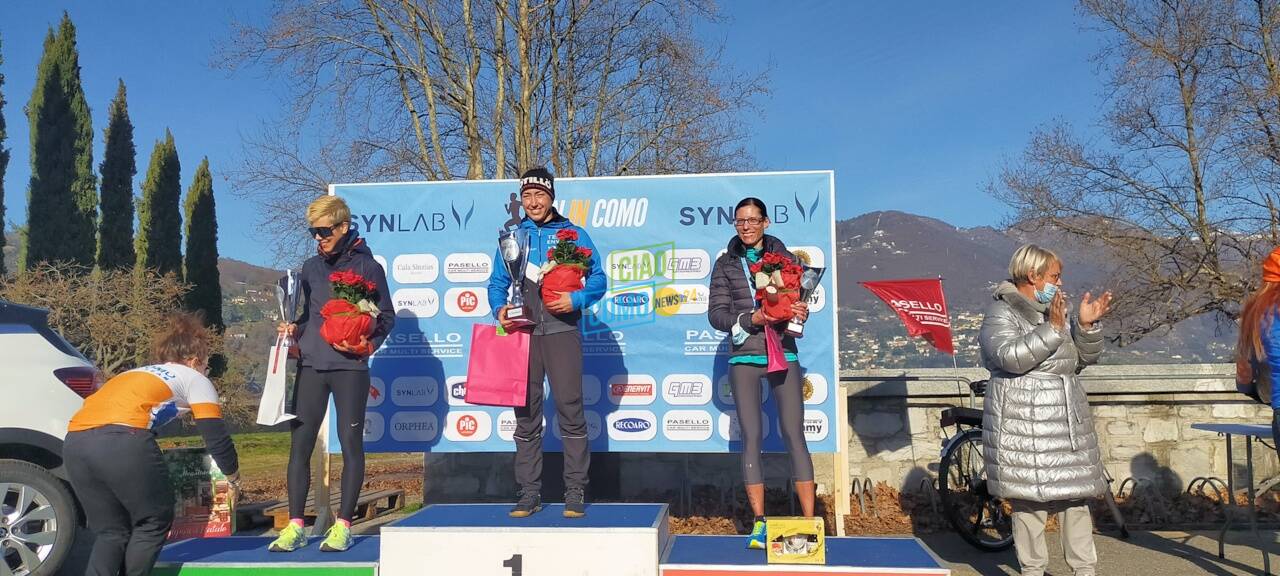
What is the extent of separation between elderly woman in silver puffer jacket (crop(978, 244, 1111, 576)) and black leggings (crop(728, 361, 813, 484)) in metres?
0.90

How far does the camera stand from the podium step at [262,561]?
3.84 m

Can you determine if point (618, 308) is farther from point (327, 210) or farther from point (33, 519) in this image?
point (33, 519)

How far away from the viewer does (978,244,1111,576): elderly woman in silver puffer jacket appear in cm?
364

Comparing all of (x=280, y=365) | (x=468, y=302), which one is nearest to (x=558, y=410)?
(x=280, y=365)

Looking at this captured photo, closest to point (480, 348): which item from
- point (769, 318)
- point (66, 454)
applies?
point (769, 318)

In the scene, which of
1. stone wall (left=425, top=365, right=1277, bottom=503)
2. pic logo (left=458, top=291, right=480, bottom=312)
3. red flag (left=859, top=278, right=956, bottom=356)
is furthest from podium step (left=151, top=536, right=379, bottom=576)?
red flag (left=859, top=278, right=956, bottom=356)

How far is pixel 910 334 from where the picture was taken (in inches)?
261

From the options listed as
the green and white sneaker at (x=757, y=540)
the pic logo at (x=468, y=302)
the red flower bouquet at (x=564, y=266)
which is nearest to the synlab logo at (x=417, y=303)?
the pic logo at (x=468, y=302)

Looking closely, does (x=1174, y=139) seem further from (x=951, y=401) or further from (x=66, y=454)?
(x=66, y=454)

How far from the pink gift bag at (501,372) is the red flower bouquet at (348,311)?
60cm

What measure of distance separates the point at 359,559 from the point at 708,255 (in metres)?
2.93

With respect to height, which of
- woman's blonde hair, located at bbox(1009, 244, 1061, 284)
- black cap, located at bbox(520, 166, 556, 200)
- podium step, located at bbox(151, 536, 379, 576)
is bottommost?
podium step, located at bbox(151, 536, 379, 576)

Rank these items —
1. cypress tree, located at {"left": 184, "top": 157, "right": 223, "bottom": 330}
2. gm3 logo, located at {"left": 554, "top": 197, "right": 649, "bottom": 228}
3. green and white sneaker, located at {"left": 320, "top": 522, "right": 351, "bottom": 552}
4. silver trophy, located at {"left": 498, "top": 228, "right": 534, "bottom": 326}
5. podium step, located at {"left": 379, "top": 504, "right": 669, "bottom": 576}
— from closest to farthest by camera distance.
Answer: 1. podium step, located at {"left": 379, "top": 504, "right": 669, "bottom": 576}
2. green and white sneaker, located at {"left": 320, "top": 522, "right": 351, "bottom": 552}
3. silver trophy, located at {"left": 498, "top": 228, "right": 534, "bottom": 326}
4. gm3 logo, located at {"left": 554, "top": 197, "right": 649, "bottom": 228}
5. cypress tree, located at {"left": 184, "top": 157, "right": 223, "bottom": 330}

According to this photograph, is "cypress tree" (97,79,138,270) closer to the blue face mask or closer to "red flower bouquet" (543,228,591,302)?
"red flower bouquet" (543,228,591,302)
